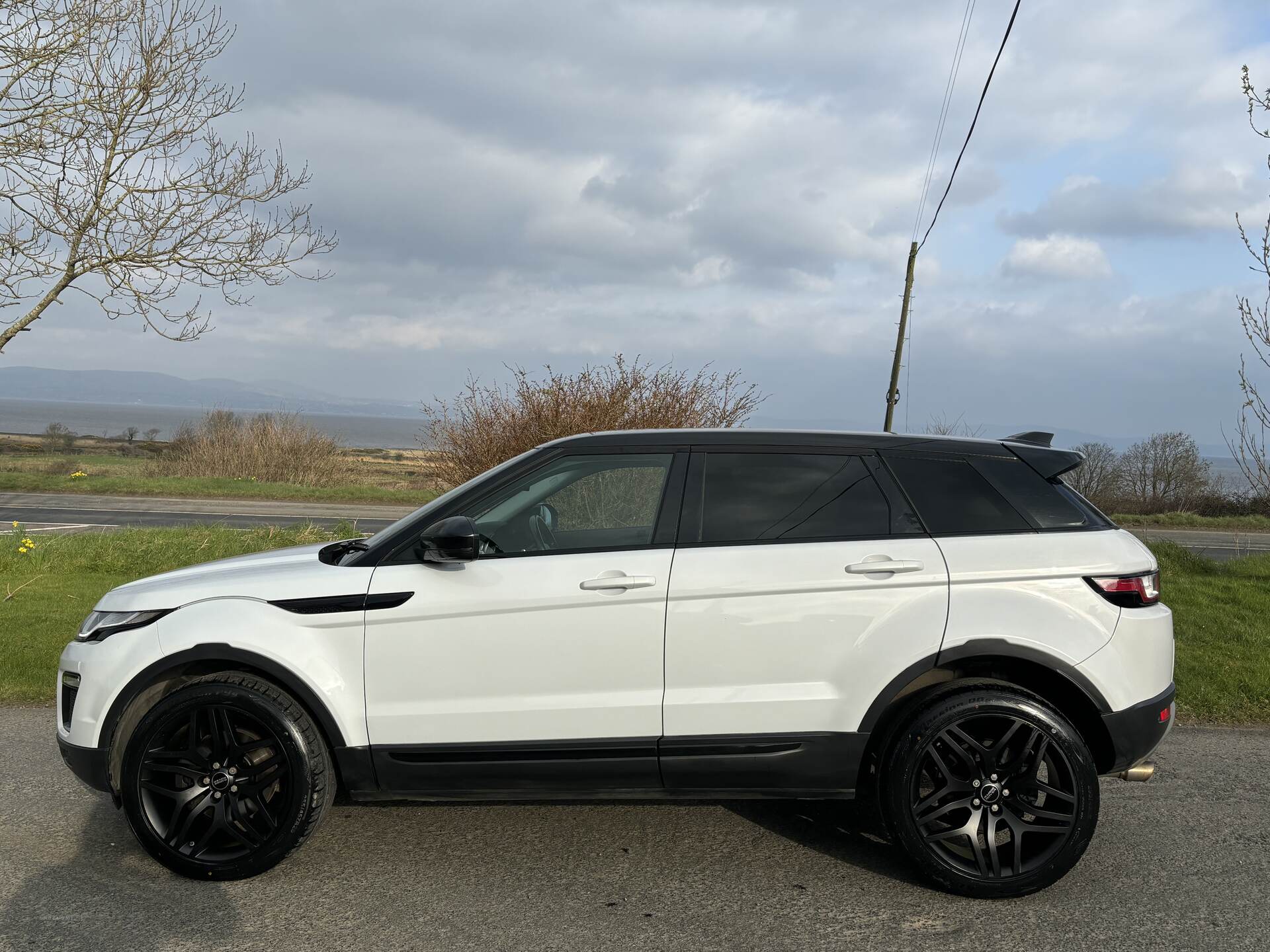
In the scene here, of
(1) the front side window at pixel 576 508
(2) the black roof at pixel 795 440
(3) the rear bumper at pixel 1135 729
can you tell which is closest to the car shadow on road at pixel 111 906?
(1) the front side window at pixel 576 508

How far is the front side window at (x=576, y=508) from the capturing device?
12.6 feet

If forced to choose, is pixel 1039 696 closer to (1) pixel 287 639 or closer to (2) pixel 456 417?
(1) pixel 287 639

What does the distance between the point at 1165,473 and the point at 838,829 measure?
2553cm

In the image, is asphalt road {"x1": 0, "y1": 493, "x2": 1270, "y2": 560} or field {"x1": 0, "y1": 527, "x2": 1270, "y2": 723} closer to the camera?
field {"x1": 0, "y1": 527, "x2": 1270, "y2": 723}

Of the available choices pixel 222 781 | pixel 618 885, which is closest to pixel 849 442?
pixel 618 885

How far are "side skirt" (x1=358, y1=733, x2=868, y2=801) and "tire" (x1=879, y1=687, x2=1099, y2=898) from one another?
8.9 inches

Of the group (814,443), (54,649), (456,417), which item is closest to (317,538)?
(456,417)

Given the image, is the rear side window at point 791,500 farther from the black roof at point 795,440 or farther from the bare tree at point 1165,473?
the bare tree at point 1165,473

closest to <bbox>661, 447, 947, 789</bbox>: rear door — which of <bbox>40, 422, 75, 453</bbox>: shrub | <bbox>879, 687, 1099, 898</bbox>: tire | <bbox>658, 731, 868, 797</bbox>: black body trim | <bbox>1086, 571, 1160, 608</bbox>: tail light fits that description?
<bbox>658, 731, 868, 797</bbox>: black body trim

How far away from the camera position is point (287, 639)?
3.65 meters

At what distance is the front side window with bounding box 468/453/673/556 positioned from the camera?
3.85m

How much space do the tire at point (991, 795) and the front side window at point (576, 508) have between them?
1.32 m

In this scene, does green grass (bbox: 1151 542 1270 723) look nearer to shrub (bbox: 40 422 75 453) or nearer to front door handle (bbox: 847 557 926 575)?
front door handle (bbox: 847 557 926 575)

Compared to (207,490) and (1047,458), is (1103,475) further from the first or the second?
(1047,458)
